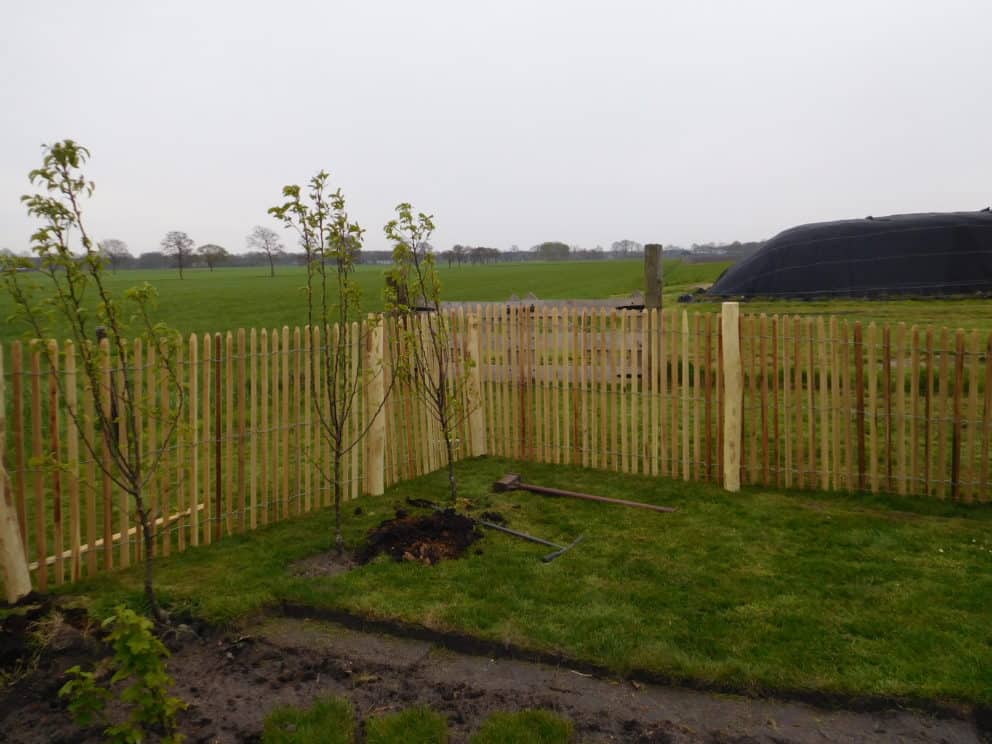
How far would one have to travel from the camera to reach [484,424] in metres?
9.02

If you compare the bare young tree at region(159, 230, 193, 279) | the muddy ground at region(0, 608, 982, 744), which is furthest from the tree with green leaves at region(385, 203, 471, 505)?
the bare young tree at region(159, 230, 193, 279)

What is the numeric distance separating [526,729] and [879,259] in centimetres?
2319

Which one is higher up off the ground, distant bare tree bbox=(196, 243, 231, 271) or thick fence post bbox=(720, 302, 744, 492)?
distant bare tree bbox=(196, 243, 231, 271)

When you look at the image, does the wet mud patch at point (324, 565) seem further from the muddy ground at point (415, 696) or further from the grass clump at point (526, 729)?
the grass clump at point (526, 729)

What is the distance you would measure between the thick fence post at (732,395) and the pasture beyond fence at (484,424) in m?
0.02

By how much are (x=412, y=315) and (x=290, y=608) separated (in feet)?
11.9

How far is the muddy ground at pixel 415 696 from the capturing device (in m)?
3.49

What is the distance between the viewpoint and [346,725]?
3.58m

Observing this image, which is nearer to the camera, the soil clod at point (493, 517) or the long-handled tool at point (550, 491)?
the soil clod at point (493, 517)

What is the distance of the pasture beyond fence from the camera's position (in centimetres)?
529

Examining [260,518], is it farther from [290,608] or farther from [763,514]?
[763,514]

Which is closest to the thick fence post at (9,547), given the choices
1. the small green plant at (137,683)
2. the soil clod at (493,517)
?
the small green plant at (137,683)

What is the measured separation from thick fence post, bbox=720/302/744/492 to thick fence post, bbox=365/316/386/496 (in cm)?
357

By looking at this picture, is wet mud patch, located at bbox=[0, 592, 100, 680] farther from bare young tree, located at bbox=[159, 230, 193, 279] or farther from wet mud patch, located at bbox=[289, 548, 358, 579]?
bare young tree, located at bbox=[159, 230, 193, 279]
